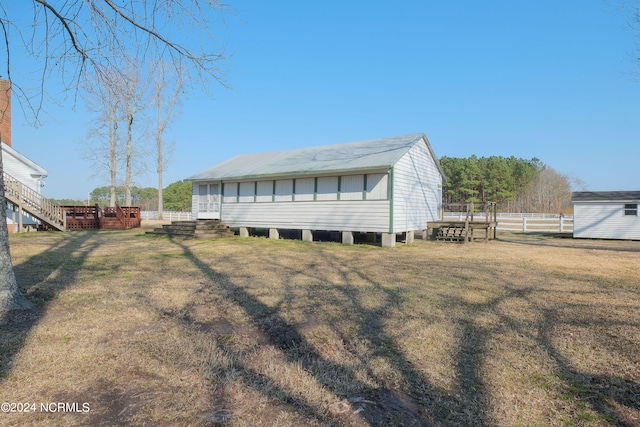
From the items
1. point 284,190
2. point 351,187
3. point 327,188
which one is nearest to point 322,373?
point 351,187

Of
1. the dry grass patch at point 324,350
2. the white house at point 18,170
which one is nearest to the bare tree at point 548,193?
the dry grass patch at point 324,350

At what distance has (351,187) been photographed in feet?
50.0

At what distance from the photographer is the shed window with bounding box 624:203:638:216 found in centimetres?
1831

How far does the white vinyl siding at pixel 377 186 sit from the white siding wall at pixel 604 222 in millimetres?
12263

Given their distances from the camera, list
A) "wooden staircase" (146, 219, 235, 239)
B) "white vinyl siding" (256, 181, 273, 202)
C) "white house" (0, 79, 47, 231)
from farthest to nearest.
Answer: "white house" (0, 79, 47, 231) → "white vinyl siding" (256, 181, 273, 202) → "wooden staircase" (146, 219, 235, 239)

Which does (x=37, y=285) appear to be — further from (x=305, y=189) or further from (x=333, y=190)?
(x=305, y=189)

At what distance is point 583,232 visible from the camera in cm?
1956

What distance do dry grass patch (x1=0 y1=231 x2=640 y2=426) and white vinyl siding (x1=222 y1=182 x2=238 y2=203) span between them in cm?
1137

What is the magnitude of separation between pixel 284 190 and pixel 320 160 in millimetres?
2207

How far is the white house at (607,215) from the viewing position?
725 inches

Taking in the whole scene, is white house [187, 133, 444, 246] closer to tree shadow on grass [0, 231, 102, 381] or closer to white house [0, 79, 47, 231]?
tree shadow on grass [0, 231, 102, 381]

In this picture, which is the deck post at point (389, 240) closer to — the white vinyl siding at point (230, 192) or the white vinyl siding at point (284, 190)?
the white vinyl siding at point (284, 190)

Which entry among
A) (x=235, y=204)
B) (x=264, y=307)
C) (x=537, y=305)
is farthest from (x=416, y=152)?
(x=264, y=307)

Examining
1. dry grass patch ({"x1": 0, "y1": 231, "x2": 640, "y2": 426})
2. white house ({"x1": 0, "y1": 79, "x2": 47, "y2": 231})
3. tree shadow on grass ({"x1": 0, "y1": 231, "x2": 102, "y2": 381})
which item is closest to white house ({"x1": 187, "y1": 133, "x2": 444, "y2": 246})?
dry grass patch ({"x1": 0, "y1": 231, "x2": 640, "y2": 426})
